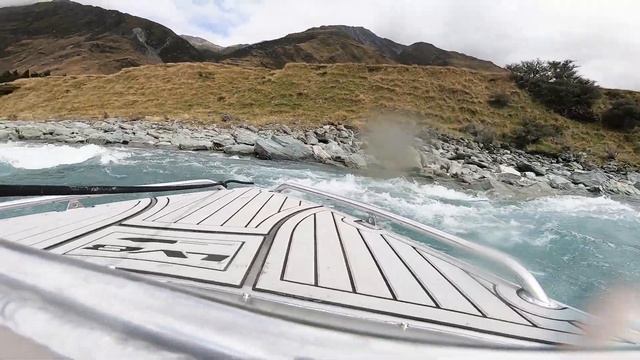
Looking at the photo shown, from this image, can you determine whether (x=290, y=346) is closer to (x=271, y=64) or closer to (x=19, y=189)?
(x=19, y=189)

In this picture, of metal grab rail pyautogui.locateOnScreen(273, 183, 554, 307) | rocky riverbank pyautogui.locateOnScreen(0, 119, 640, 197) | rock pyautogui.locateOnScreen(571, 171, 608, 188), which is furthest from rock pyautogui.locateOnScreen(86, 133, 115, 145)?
rock pyautogui.locateOnScreen(571, 171, 608, 188)

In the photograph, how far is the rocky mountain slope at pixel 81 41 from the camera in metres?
69.4

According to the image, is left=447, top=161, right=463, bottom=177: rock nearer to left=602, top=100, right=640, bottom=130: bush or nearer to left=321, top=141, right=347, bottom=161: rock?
left=321, top=141, right=347, bottom=161: rock

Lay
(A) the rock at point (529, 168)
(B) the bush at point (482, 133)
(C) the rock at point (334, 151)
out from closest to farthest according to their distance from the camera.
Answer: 1. (C) the rock at point (334, 151)
2. (A) the rock at point (529, 168)
3. (B) the bush at point (482, 133)

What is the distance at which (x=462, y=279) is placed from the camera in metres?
1.86

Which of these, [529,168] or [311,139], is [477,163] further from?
[311,139]

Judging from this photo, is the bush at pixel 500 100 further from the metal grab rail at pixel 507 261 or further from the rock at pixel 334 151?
the metal grab rail at pixel 507 261

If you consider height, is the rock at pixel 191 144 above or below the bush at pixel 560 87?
below

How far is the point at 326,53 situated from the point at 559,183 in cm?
7820

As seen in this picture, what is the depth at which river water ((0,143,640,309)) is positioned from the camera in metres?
5.14

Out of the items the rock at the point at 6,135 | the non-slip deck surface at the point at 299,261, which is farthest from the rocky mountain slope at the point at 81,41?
the non-slip deck surface at the point at 299,261

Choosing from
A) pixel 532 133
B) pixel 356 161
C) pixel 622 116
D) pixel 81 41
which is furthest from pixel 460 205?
pixel 81 41

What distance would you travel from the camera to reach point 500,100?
23156mm

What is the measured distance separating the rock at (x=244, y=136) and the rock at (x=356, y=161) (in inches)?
141
